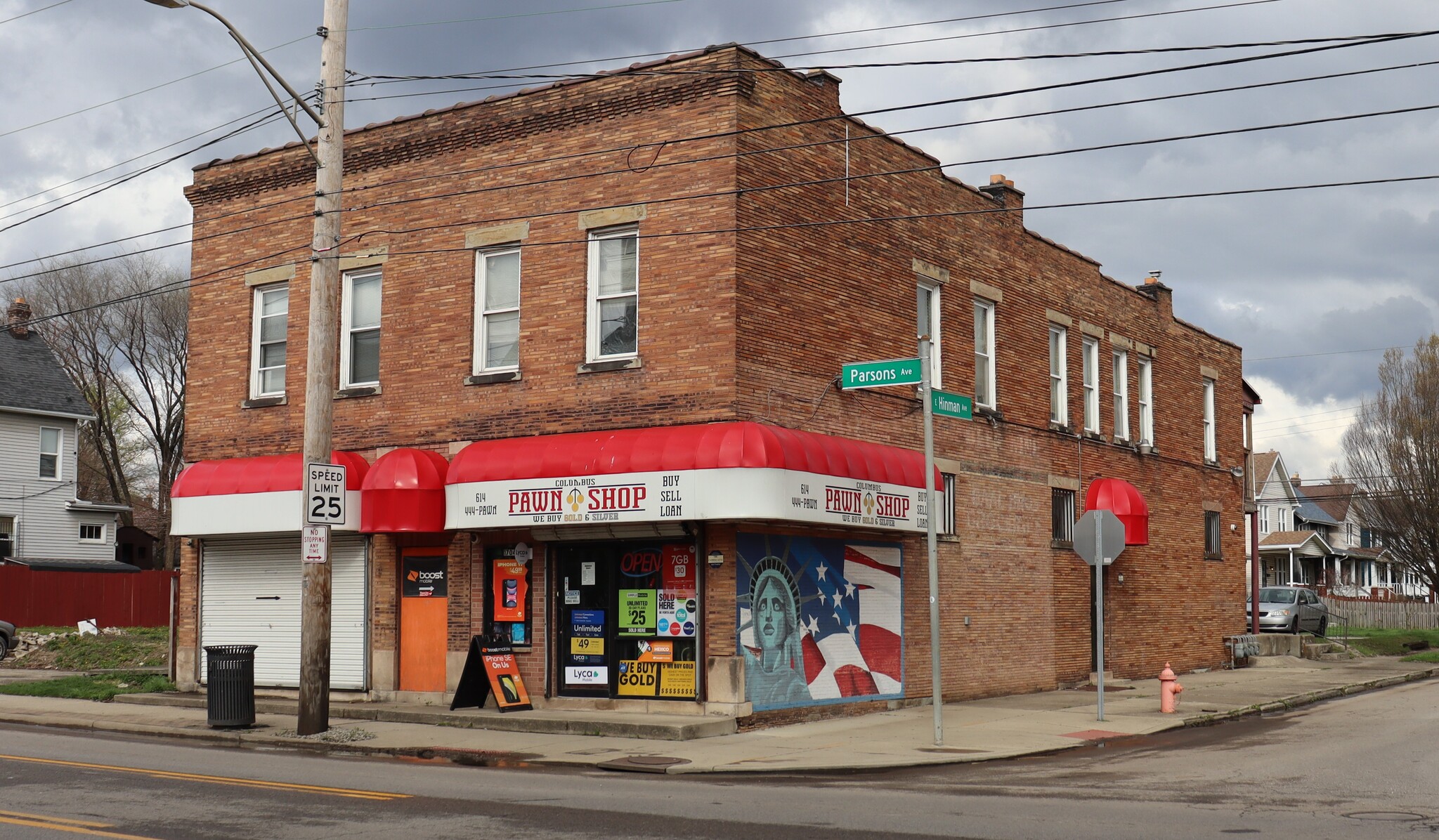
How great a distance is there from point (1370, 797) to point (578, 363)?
11.3 m

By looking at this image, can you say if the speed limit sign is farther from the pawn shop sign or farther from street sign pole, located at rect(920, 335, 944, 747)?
the pawn shop sign

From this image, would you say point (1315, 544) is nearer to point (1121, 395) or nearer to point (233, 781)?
point (1121, 395)

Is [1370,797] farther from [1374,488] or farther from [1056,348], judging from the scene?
[1374,488]

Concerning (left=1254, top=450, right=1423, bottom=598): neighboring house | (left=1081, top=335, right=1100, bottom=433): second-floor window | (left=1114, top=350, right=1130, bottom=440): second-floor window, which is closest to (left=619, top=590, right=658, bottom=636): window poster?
(left=1081, top=335, right=1100, bottom=433): second-floor window

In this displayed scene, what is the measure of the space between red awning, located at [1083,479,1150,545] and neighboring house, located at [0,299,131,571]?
33.7 m

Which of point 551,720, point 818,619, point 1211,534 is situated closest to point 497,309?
point 551,720

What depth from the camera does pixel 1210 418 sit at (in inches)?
1254

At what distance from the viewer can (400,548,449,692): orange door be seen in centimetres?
1994

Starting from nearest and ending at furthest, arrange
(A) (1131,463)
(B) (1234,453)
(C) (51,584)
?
(A) (1131,463) < (B) (1234,453) < (C) (51,584)

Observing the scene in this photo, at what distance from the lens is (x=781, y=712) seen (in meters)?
17.8

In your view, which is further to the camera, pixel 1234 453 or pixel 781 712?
pixel 1234 453

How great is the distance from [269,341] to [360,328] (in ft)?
7.33

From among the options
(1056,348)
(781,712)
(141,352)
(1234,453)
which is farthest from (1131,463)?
(141,352)

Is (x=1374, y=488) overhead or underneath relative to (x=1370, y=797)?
overhead
